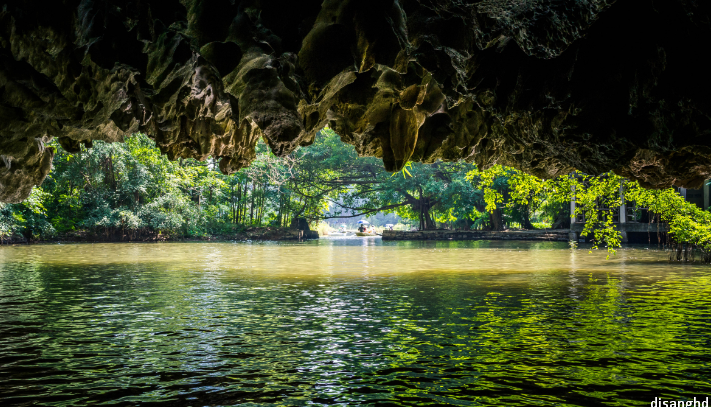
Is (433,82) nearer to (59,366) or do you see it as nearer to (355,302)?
(59,366)

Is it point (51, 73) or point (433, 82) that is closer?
point (51, 73)

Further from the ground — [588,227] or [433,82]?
[433,82]

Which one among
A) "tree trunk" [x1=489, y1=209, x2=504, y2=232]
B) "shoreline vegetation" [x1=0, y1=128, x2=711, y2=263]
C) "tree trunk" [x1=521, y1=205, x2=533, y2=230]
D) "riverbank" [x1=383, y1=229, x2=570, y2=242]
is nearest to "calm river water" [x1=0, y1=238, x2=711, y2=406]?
"shoreline vegetation" [x1=0, y1=128, x2=711, y2=263]

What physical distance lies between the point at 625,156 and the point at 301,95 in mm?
3548

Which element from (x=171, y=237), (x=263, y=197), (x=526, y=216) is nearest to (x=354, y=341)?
(x=171, y=237)

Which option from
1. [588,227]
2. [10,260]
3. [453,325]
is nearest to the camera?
[453,325]

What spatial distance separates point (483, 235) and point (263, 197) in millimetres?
21851

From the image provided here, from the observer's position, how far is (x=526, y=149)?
27.0 ft

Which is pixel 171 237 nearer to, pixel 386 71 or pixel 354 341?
pixel 354 341

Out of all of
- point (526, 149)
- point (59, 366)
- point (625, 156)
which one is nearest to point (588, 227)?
point (526, 149)

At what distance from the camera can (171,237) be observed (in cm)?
4391

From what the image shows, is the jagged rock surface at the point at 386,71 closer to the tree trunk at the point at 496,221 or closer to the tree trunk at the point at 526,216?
the tree trunk at the point at 496,221

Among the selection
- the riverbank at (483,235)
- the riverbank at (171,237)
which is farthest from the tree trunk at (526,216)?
the riverbank at (171,237)

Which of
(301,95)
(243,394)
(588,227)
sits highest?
(301,95)
